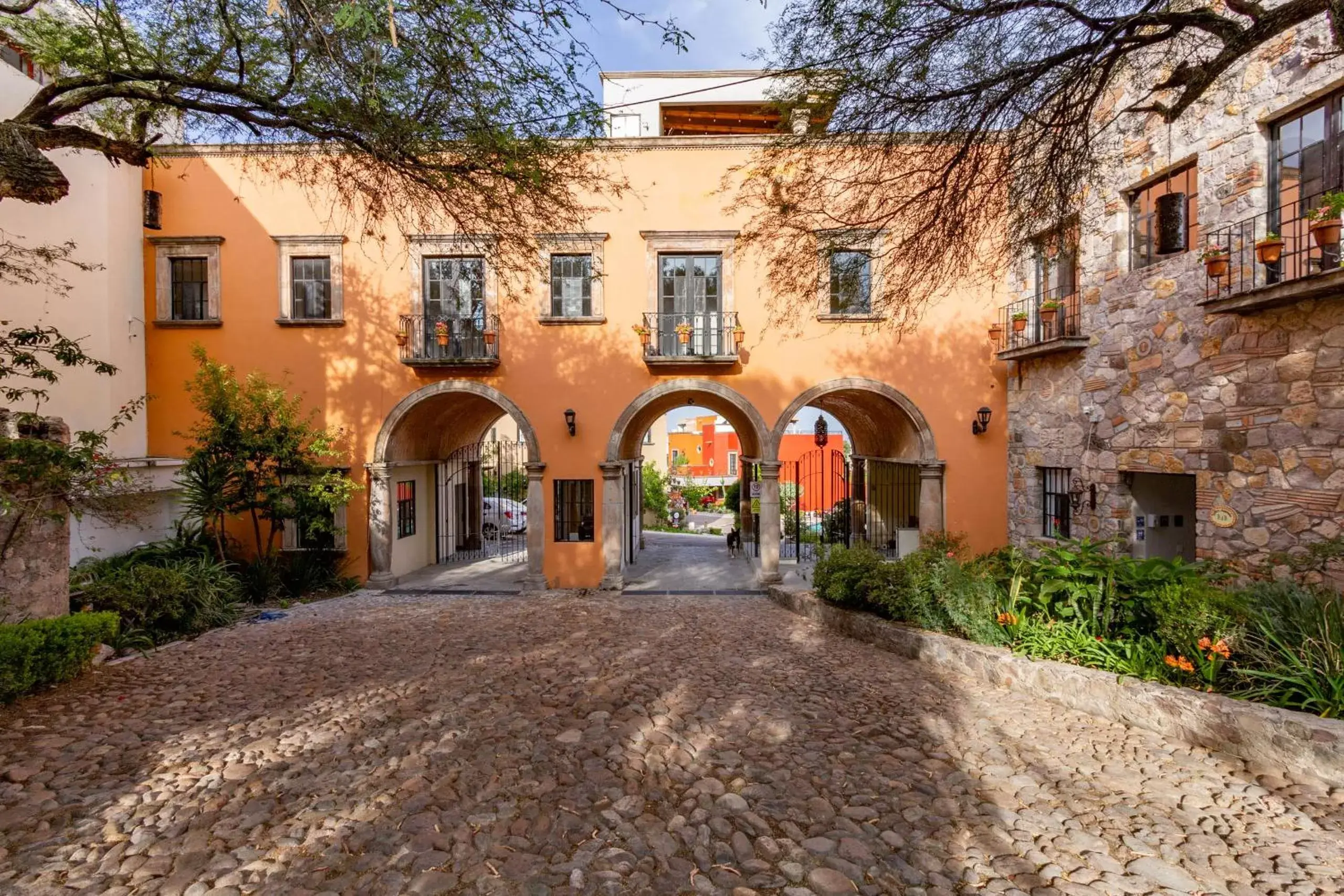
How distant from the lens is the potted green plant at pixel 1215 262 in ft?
20.9

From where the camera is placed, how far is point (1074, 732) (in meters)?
4.03

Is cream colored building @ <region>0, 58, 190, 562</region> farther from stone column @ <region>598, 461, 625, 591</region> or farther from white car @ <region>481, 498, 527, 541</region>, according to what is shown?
white car @ <region>481, 498, 527, 541</region>

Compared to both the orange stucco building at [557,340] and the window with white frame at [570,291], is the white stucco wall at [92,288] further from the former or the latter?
the window with white frame at [570,291]

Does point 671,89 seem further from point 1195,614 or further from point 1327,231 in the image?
point 1195,614

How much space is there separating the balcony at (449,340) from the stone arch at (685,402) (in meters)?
2.57

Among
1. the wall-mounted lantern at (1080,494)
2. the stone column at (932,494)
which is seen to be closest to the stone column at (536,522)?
the stone column at (932,494)

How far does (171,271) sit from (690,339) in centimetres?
952

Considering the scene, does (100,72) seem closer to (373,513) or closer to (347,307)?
(347,307)

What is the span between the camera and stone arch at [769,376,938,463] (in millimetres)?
10281

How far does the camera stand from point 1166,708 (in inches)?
155

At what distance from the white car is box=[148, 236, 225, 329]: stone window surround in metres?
7.91

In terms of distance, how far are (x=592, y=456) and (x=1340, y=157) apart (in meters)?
9.92

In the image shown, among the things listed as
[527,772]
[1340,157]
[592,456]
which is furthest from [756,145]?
[527,772]

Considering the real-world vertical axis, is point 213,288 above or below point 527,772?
above
